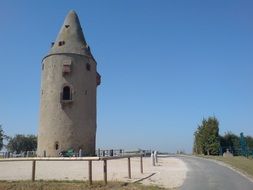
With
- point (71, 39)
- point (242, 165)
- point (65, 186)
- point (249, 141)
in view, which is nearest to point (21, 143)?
point (71, 39)

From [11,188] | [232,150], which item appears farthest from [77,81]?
[11,188]

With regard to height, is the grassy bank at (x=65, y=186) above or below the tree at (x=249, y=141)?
below

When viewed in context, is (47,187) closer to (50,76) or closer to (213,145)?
(50,76)

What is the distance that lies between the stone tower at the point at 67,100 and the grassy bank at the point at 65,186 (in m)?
30.3

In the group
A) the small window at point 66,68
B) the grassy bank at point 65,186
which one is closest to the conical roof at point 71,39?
the small window at point 66,68

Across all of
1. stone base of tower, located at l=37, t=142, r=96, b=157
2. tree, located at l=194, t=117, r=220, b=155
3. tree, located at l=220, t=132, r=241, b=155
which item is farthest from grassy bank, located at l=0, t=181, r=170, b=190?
tree, located at l=220, t=132, r=241, b=155

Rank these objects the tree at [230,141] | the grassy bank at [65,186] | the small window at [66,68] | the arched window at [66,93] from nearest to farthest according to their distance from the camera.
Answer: the grassy bank at [65,186] → the arched window at [66,93] → the small window at [66,68] → the tree at [230,141]

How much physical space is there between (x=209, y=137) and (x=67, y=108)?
77.1ft

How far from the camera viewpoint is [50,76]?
49.9 m

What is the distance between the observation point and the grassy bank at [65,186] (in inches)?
626

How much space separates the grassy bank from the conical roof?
1368 inches

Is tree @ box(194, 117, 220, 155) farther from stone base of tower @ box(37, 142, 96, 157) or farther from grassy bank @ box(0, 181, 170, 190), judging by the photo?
grassy bank @ box(0, 181, 170, 190)

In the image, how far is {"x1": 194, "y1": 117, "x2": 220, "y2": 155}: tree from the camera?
59000 mm

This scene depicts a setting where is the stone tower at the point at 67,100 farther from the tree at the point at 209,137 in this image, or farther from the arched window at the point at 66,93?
the tree at the point at 209,137
